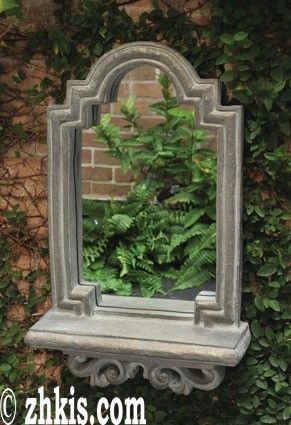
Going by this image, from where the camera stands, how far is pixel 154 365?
2775mm

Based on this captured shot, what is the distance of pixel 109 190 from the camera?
281cm

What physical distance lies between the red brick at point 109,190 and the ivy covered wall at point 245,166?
1.10 feet

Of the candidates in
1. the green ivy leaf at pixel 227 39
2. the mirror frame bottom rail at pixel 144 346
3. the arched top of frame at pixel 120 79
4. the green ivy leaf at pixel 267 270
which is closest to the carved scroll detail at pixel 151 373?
the mirror frame bottom rail at pixel 144 346

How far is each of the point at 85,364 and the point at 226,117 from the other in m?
1.07

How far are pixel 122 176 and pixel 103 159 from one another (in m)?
0.10

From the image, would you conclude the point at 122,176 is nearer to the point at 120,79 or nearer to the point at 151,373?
the point at 120,79

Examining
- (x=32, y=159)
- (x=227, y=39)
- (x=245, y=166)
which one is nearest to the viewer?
(x=227, y=39)

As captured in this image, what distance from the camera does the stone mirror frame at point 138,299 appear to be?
104 inches

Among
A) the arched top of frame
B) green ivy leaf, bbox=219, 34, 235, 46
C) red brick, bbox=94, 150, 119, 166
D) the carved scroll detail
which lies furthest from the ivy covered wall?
red brick, bbox=94, 150, 119, 166

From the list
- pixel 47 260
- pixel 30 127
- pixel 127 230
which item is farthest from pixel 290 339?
pixel 30 127

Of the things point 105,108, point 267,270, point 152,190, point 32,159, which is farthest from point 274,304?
point 32,159

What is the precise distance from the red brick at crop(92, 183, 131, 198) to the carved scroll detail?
612 millimetres

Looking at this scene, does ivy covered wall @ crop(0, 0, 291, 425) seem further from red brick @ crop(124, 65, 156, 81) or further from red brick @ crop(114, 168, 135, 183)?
red brick @ crop(114, 168, 135, 183)

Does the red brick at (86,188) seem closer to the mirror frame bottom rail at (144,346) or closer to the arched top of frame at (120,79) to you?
the arched top of frame at (120,79)
